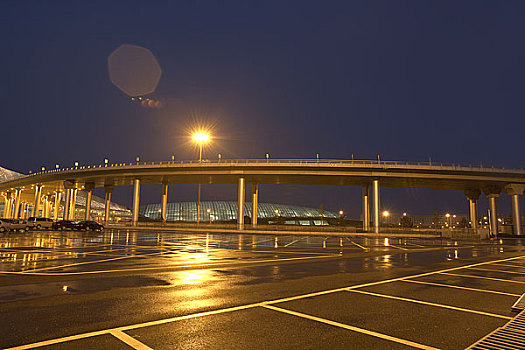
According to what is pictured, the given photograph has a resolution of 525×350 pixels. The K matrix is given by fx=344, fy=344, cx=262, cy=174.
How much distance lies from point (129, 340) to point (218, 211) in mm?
120191

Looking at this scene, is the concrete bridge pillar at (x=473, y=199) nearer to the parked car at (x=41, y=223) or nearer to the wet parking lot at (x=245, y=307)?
the wet parking lot at (x=245, y=307)

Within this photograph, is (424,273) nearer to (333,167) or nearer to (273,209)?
(333,167)

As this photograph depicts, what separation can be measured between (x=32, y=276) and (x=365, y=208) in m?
65.9

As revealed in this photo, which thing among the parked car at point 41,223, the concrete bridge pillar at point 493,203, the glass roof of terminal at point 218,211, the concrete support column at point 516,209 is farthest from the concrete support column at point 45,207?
the concrete support column at point 516,209

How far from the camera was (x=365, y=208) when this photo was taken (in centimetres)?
6994

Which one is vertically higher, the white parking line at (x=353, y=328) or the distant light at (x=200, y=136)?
the distant light at (x=200, y=136)

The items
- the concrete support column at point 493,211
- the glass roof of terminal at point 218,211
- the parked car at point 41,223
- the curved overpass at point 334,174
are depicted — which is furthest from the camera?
the glass roof of terminal at point 218,211

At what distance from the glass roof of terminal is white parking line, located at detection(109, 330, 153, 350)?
107 metres

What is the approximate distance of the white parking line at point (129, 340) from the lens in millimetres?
4637

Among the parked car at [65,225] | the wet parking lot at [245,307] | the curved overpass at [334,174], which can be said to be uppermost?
the curved overpass at [334,174]

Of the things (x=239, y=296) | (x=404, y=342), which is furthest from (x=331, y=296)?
(x=404, y=342)

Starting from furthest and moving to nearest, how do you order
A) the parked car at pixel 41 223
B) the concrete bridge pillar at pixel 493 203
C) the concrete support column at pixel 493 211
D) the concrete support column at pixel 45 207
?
the concrete support column at pixel 45 207, the concrete support column at pixel 493 211, the concrete bridge pillar at pixel 493 203, the parked car at pixel 41 223

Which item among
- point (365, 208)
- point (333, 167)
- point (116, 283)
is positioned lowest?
point (116, 283)

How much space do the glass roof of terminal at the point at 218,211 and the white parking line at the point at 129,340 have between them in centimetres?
10734
